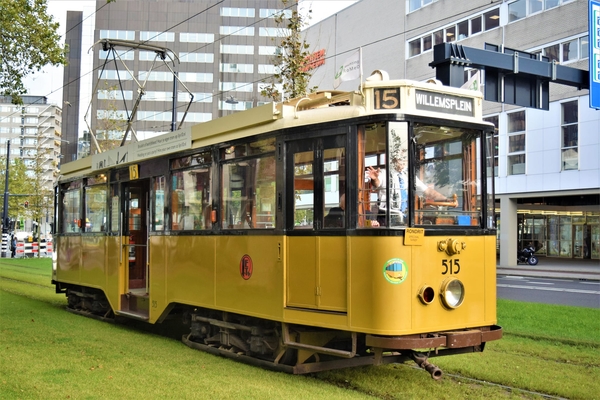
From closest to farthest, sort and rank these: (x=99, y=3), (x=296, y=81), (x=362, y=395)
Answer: (x=362, y=395)
(x=296, y=81)
(x=99, y=3)

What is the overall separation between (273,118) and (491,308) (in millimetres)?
3338

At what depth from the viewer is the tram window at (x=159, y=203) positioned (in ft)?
36.8

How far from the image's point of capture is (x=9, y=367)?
8.11 m

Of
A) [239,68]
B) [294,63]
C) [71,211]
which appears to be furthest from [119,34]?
[71,211]

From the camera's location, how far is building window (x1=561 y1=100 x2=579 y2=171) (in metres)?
32.2

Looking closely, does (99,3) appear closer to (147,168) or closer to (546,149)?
(546,149)

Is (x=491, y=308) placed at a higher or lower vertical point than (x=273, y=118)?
lower

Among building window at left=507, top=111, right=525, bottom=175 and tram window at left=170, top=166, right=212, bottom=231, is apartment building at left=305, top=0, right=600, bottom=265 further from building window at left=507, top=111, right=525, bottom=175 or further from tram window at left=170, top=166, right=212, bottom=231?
tram window at left=170, top=166, right=212, bottom=231

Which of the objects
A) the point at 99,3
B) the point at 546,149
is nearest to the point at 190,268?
the point at 546,149

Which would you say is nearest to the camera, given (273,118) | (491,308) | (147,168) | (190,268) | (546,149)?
(491,308)

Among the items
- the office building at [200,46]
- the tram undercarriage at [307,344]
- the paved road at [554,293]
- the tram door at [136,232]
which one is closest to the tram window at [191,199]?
the tram undercarriage at [307,344]

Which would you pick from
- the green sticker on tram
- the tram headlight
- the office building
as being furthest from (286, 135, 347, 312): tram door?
the office building

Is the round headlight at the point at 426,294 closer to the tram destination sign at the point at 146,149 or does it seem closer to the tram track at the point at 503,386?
the tram track at the point at 503,386

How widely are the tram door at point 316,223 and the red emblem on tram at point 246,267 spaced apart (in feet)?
2.72
